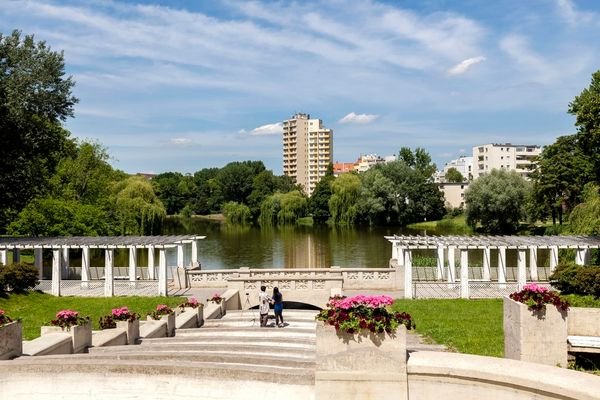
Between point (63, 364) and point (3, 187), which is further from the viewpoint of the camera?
point (3, 187)

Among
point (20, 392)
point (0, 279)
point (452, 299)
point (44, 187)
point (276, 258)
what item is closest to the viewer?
point (20, 392)

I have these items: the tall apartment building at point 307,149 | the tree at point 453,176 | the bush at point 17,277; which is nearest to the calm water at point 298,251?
the bush at point 17,277

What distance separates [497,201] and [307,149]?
100 meters

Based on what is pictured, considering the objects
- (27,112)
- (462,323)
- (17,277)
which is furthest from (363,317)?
(27,112)

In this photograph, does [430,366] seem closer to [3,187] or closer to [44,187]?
[3,187]

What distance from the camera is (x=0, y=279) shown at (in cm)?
2086

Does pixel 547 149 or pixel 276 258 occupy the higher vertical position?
pixel 547 149

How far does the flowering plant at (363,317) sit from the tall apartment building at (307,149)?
501 ft

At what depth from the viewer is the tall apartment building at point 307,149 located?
163 meters

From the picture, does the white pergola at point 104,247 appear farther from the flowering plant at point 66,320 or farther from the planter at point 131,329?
the flowering plant at point 66,320

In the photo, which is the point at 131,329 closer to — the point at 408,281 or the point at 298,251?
the point at 408,281

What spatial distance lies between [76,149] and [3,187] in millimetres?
25663

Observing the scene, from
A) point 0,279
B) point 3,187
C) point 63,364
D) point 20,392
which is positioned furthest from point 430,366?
point 3,187

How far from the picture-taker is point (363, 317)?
21.0ft
